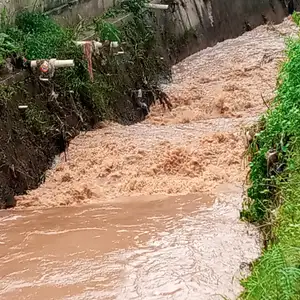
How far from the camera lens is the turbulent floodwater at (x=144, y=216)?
589 centimetres

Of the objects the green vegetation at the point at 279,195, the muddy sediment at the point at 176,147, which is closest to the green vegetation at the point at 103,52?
the muddy sediment at the point at 176,147

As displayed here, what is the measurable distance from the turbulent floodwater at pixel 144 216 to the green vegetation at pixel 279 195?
408mm

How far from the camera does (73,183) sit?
28.2 feet

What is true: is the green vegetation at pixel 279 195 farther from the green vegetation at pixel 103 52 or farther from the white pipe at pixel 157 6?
the white pipe at pixel 157 6

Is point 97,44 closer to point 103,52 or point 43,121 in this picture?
point 103,52

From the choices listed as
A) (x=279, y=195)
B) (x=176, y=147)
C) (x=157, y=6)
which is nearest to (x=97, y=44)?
(x=176, y=147)

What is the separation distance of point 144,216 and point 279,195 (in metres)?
2.00

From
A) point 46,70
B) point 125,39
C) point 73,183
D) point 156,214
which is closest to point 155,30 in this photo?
point 125,39

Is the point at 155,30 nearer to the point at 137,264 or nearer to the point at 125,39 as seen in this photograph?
the point at 125,39

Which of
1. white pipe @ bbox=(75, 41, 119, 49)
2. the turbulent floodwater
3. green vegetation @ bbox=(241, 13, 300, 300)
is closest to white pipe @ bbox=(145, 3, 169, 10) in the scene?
the turbulent floodwater

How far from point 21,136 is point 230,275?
3.84 metres

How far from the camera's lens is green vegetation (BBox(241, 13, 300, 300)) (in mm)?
4355

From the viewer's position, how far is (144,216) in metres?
7.43

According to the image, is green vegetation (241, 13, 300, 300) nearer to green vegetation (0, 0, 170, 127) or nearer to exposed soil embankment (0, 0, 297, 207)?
exposed soil embankment (0, 0, 297, 207)
